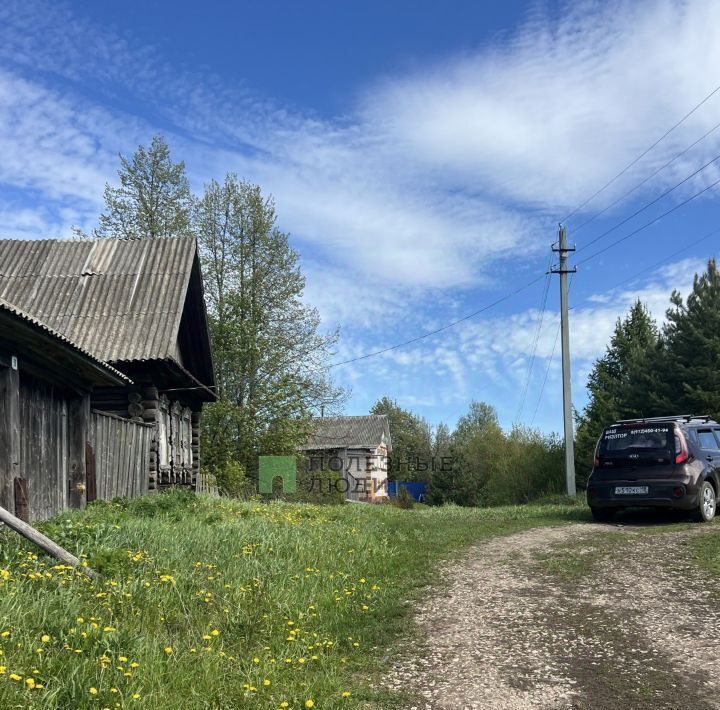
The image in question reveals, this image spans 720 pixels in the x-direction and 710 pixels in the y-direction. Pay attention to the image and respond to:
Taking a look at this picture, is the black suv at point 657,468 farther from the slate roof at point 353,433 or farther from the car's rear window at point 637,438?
the slate roof at point 353,433

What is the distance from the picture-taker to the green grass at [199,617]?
13.0 ft

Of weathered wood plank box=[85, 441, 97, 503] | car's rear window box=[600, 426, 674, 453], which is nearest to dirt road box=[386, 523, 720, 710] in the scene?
car's rear window box=[600, 426, 674, 453]

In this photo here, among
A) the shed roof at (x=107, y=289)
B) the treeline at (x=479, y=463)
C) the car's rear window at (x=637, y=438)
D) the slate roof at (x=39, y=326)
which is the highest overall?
the shed roof at (x=107, y=289)

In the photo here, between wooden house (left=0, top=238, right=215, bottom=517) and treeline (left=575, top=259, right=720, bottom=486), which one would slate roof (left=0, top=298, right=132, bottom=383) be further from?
treeline (left=575, top=259, right=720, bottom=486)

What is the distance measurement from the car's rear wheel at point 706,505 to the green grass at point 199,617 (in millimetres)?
5371

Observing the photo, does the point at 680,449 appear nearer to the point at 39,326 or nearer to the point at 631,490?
the point at 631,490

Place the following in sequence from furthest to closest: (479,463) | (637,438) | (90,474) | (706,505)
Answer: (479,463) < (637,438) < (706,505) < (90,474)

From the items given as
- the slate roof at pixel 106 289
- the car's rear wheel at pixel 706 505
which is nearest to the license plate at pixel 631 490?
the car's rear wheel at pixel 706 505

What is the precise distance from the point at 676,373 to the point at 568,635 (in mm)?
22606

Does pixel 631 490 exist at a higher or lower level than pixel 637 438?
lower

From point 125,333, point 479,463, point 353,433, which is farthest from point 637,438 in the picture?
point 353,433

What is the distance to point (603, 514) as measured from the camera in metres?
12.9

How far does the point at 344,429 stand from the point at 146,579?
5262cm

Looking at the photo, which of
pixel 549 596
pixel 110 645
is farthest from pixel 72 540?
pixel 549 596
